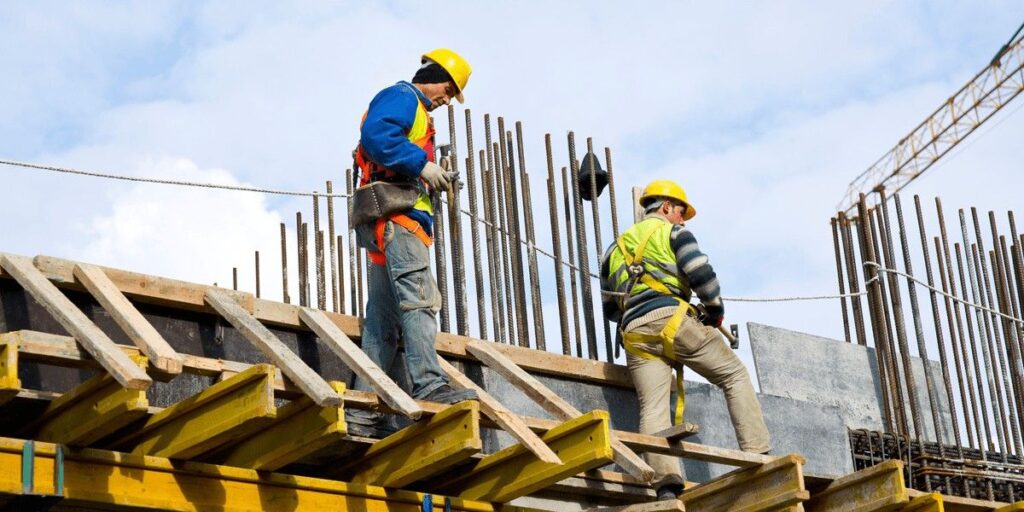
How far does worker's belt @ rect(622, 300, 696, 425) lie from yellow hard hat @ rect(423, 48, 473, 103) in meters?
1.85

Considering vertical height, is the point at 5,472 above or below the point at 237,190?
below

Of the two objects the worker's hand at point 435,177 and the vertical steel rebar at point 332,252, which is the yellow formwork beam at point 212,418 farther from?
the vertical steel rebar at point 332,252

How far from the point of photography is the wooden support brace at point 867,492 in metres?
8.73

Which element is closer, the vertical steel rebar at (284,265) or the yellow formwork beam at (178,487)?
the yellow formwork beam at (178,487)

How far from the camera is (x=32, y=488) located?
6383 millimetres

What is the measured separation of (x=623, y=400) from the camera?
33.4 ft

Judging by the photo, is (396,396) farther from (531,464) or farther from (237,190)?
(237,190)

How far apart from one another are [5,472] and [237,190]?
424 centimetres

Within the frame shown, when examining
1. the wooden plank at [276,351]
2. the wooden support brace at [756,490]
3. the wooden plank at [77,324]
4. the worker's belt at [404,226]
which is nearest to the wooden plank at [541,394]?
the wooden support brace at [756,490]

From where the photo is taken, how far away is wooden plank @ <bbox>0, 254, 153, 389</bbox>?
6258 mm

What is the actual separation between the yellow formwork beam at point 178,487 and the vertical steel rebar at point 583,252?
310 cm

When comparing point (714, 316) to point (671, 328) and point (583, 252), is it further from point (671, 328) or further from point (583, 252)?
point (583, 252)

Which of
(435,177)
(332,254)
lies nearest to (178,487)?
(435,177)

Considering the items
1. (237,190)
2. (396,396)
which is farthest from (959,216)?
(396,396)
